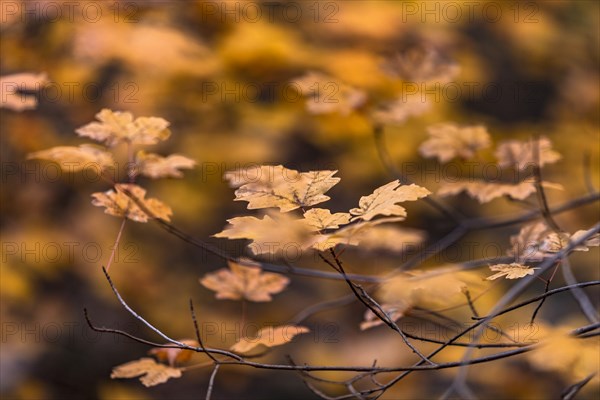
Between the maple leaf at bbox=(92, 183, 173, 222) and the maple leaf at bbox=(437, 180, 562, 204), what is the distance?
1.94 ft

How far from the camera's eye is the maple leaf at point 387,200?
0.86 meters

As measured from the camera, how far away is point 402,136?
2.54m

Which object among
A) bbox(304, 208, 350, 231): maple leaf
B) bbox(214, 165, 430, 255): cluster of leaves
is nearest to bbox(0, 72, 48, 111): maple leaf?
bbox(214, 165, 430, 255): cluster of leaves

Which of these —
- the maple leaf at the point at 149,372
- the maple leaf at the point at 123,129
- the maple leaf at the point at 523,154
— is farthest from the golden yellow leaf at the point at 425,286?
the maple leaf at the point at 123,129

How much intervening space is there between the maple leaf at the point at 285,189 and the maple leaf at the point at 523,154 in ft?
2.00

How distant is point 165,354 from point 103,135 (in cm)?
46

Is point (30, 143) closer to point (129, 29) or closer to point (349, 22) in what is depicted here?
point (129, 29)

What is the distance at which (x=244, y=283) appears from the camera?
1273 millimetres

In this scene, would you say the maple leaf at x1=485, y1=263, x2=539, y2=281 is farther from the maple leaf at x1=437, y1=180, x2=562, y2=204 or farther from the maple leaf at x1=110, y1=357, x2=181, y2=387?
the maple leaf at x1=110, y1=357, x2=181, y2=387

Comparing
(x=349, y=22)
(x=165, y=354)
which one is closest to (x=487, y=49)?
(x=349, y=22)

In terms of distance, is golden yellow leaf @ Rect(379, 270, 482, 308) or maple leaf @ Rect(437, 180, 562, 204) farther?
maple leaf @ Rect(437, 180, 562, 204)

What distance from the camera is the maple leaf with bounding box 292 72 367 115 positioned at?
5.15 ft

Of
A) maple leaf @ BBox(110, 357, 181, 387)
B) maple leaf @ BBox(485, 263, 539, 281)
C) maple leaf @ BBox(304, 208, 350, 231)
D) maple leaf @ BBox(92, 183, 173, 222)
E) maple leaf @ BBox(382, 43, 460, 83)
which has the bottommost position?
maple leaf @ BBox(110, 357, 181, 387)

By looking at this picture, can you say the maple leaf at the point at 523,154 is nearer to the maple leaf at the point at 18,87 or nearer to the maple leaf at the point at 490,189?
the maple leaf at the point at 490,189
